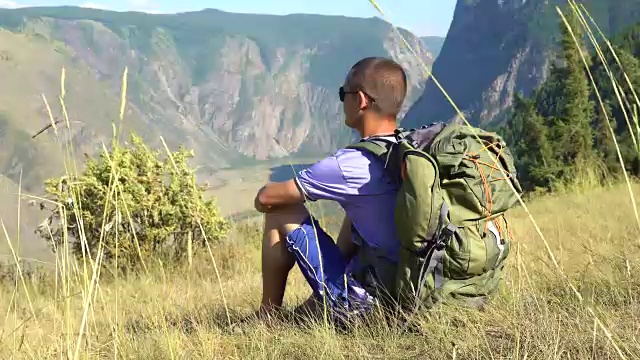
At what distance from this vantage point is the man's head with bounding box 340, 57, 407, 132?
9.38 feet

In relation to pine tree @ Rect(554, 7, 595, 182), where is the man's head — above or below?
above

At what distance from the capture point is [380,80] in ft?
9.39

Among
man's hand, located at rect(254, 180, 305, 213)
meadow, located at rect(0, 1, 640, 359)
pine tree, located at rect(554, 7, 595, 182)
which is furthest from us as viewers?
pine tree, located at rect(554, 7, 595, 182)

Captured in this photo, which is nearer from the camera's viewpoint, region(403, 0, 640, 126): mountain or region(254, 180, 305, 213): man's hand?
region(254, 180, 305, 213): man's hand

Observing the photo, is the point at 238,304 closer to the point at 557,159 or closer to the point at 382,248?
the point at 382,248

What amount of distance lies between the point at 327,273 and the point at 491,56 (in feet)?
561

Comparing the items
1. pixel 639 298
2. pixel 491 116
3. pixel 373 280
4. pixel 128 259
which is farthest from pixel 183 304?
pixel 491 116

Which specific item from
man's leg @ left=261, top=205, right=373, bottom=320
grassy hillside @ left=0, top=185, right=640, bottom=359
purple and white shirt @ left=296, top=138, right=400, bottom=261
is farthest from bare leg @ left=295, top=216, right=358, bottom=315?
purple and white shirt @ left=296, top=138, right=400, bottom=261

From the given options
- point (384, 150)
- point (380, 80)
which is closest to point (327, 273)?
point (384, 150)

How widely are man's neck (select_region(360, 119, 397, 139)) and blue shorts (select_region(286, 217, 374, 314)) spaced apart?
458mm

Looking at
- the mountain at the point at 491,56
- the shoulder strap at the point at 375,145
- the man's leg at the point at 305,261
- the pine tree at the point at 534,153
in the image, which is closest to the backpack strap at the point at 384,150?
the shoulder strap at the point at 375,145

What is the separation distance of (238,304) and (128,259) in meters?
3.21

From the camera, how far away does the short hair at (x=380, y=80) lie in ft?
9.37

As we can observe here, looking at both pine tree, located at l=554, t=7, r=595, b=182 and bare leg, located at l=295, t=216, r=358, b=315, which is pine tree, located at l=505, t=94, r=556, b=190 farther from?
bare leg, located at l=295, t=216, r=358, b=315
